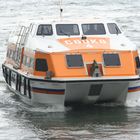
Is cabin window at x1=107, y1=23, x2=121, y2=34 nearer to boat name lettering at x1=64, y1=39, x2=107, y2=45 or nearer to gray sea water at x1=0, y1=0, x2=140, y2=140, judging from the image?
boat name lettering at x1=64, y1=39, x2=107, y2=45

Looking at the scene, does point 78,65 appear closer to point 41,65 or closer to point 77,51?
point 77,51

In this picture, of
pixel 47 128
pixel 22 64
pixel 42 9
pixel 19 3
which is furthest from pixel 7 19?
pixel 47 128

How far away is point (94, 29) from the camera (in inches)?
848

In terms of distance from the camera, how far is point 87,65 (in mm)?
19688

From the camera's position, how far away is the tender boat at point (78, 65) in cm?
1952

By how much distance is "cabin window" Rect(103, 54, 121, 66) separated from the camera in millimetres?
19875

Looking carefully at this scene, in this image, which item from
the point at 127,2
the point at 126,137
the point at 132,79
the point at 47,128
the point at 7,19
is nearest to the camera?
the point at 126,137

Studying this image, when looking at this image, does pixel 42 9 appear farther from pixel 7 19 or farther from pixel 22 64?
pixel 22 64

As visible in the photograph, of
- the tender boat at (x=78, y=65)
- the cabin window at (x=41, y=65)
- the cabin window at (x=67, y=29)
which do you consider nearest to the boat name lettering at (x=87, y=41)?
the tender boat at (x=78, y=65)

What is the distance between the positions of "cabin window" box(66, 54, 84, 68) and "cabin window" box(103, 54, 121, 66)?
2.37 feet

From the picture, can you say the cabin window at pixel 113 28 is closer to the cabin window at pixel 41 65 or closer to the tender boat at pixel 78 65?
the tender boat at pixel 78 65

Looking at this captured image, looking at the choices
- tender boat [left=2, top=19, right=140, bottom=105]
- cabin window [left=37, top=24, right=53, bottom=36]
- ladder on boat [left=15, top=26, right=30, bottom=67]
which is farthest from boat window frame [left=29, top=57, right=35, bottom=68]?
ladder on boat [left=15, top=26, right=30, bottom=67]

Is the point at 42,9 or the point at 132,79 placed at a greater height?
the point at 132,79

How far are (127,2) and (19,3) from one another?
1094 cm
